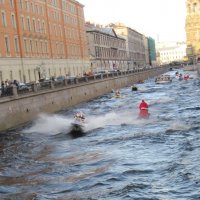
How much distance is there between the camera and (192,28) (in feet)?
427

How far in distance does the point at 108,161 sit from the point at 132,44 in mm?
149529

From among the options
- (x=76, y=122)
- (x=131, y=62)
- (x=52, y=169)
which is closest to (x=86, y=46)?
(x=131, y=62)

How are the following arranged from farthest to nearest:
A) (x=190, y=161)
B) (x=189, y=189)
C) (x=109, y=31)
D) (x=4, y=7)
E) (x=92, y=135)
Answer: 1. (x=109, y=31)
2. (x=4, y=7)
3. (x=92, y=135)
4. (x=190, y=161)
5. (x=189, y=189)

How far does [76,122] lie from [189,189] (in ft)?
46.6

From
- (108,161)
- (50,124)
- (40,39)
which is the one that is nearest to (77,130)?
(50,124)

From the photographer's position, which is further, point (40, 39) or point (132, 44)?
point (132, 44)

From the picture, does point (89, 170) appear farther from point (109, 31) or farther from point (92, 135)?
point (109, 31)

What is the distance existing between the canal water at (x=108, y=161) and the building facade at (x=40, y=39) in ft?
98.3

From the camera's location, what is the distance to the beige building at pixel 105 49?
107 meters

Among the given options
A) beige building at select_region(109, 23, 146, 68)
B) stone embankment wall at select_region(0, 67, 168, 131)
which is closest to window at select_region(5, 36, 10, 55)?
stone embankment wall at select_region(0, 67, 168, 131)

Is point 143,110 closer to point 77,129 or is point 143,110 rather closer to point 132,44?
point 77,129

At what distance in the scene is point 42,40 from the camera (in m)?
70.1

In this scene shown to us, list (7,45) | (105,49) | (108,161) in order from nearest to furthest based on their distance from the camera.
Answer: (108,161)
(7,45)
(105,49)

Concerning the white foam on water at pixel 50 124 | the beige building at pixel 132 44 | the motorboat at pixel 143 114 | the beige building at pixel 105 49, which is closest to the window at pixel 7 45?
the white foam on water at pixel 50 124
